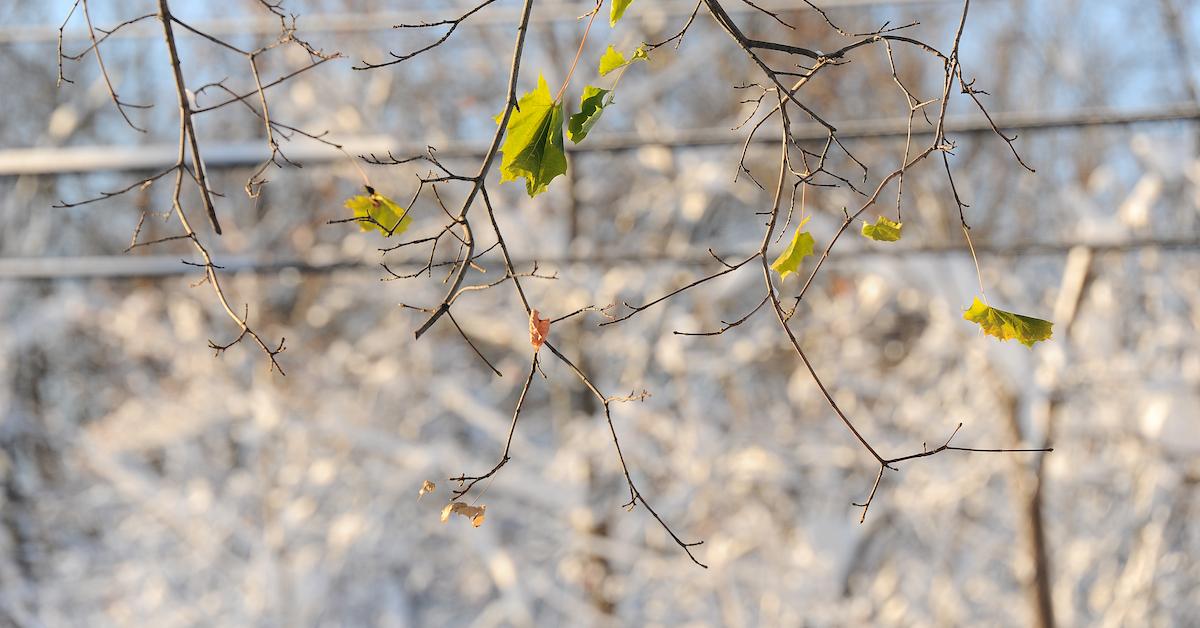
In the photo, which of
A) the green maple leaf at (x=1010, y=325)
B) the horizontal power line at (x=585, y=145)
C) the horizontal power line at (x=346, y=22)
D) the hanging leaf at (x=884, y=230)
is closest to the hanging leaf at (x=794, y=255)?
the hanging leaf at (x=884, y=230)

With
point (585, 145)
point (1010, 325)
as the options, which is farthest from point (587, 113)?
point (585, 145)

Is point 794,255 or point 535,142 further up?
point 535,142

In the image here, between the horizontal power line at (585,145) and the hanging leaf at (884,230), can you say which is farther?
the horizontal power line at (585,145)

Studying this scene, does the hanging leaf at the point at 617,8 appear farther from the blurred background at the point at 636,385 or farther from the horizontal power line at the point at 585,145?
the blurred background at the point at 636,385

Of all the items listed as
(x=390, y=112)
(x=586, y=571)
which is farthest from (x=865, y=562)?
(x=390, y=112)

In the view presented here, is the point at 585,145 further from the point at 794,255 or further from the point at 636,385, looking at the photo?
the point at 636,385

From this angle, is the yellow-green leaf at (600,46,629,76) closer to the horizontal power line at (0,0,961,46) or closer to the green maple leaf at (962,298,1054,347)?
the green maple leaf at (962,298,1054,347)
